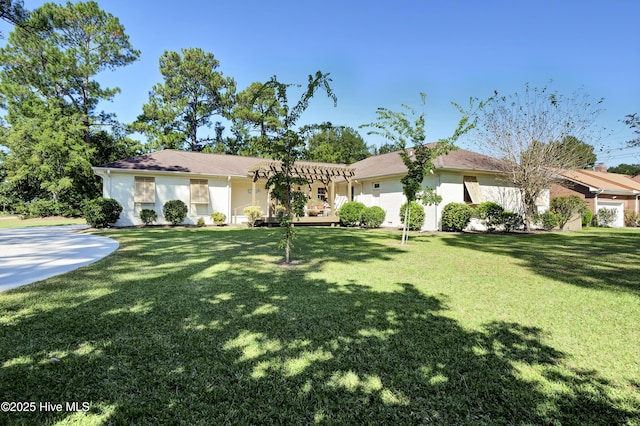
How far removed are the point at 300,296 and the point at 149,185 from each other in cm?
1562

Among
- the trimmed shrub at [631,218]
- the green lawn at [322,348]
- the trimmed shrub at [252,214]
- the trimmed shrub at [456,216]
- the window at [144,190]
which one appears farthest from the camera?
the trimmed shrub at [631,218]

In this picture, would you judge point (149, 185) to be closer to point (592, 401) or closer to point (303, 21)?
point (303, 21)

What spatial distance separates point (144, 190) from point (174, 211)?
205 centimetres

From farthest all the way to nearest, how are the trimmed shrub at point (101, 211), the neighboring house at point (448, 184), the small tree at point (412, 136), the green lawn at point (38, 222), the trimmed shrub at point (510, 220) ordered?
the green lawn at point (38, 222) < the neighboring house at point (448, 184) < the trimmed shrub at point (510, 220) < the trimmed shrub at point (101, 211) < the small tree at point (412, 136)

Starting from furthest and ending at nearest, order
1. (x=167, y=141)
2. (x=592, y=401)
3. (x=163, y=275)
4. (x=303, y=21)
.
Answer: (x=167, y=141)
(x=303, y=21)
(x=163, y=275)
(x=592, y=401)

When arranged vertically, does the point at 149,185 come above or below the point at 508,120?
below

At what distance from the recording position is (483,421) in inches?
80.1

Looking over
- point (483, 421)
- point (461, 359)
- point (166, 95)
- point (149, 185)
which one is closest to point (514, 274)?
point (461, 359)

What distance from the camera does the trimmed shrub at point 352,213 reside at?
61.1 feet

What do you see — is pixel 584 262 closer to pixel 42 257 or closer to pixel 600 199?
pixel 42 257

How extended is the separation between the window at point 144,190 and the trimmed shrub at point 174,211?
0.87 m

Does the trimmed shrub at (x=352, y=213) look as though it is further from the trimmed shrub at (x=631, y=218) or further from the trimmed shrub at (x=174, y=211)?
the trimmed shrub at (x=631, y=218)

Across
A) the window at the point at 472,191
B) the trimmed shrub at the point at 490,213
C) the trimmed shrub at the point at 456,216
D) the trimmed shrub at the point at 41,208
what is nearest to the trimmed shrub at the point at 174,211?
the trimmed shrub at the point at 41,208

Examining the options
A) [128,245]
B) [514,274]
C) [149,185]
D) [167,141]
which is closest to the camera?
[514,274]
